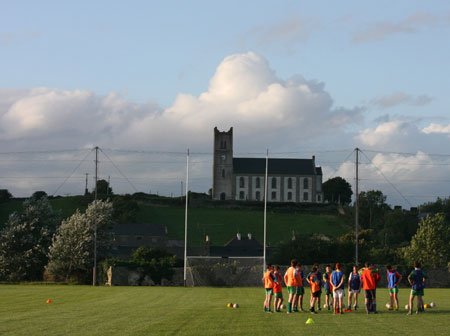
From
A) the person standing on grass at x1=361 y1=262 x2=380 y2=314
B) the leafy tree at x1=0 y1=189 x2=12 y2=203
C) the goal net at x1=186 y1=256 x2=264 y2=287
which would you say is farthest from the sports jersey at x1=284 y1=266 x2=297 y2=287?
the leafy tree at x1=0 y1=189 x2=12 y2=203

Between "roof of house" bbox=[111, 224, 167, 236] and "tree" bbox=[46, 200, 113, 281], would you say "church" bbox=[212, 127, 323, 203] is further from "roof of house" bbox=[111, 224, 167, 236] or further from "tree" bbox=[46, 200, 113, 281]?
"tree" bbox=[46, 200, 113, 281]

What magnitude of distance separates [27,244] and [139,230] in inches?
1328

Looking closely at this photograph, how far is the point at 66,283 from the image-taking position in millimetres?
59562

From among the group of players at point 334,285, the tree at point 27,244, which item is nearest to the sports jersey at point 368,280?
the group of players at point 334,285

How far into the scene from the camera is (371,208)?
11788cm

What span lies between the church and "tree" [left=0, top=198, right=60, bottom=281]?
269 ft

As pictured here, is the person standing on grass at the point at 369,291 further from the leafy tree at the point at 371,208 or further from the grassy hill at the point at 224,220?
the leafy tree at the point at 371,208

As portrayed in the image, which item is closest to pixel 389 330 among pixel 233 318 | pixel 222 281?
pixel 233 318

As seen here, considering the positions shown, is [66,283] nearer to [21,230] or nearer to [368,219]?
[21,230]

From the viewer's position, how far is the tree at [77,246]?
198ft

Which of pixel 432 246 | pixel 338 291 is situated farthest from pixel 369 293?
pixel 432 246

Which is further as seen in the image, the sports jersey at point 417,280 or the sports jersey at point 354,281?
the sports jersey at point 354,281

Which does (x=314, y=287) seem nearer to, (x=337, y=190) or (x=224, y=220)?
(x=224, y=220)

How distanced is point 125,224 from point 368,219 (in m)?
42.9
